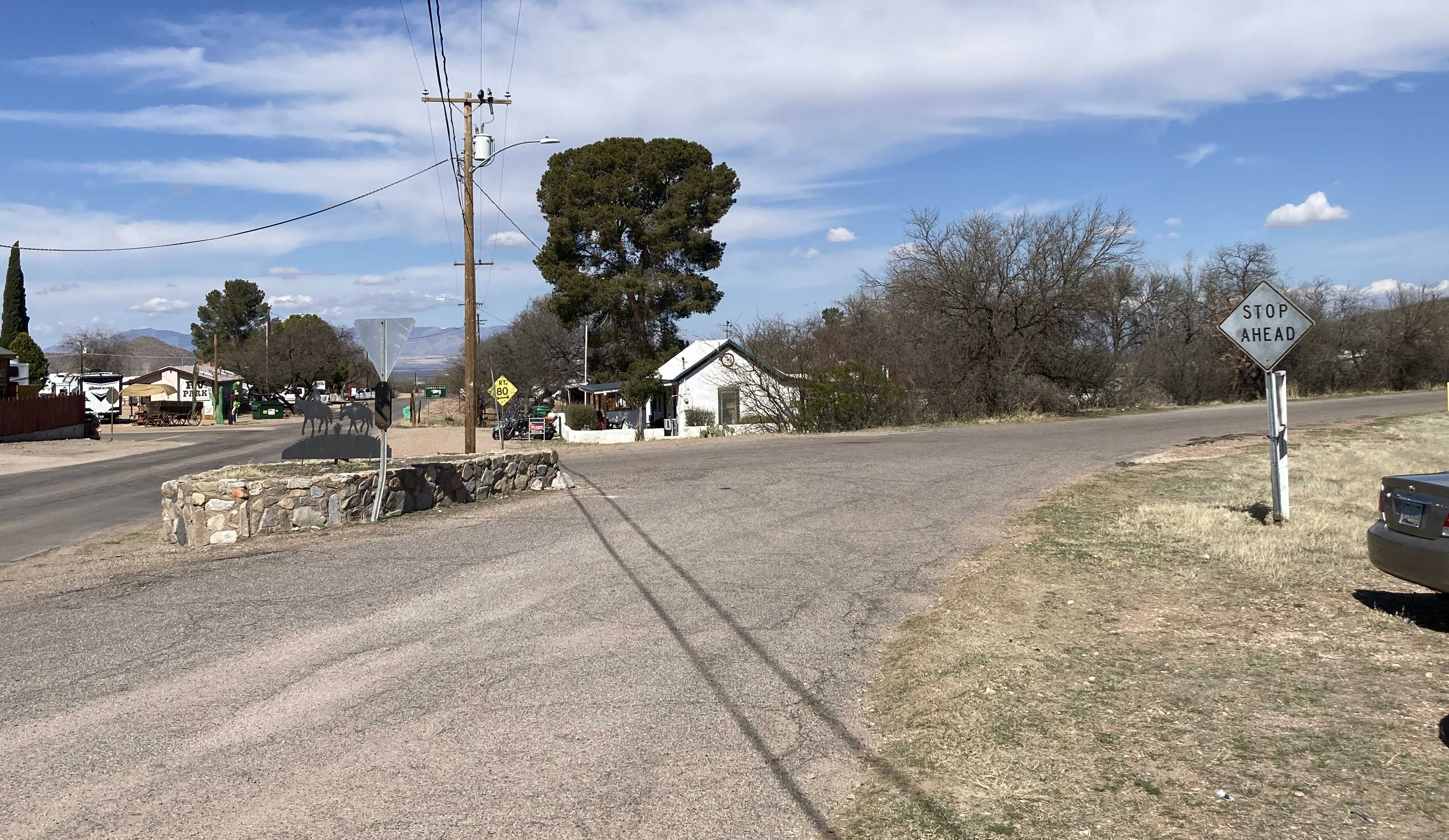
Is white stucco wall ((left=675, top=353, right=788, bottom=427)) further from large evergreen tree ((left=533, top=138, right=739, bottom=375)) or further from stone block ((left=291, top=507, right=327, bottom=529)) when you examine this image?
stone block ((left=291, top=507, right=327, bottom=529))

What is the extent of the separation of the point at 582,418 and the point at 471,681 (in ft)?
143

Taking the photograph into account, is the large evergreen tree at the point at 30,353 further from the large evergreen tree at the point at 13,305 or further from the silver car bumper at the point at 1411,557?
the silver car bumper at the point at 1411,557

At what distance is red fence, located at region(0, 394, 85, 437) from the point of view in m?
37.9

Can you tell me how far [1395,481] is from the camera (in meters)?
7.59

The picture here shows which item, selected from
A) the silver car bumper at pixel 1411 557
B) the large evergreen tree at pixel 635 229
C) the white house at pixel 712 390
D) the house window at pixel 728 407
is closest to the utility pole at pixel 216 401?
the large evergreen tree at pixel 635 229

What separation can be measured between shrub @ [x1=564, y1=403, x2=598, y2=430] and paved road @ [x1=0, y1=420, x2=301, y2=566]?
14199 mm

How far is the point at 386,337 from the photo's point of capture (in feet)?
42.2

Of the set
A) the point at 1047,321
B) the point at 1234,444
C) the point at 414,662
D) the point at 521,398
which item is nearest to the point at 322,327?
the point at 521,398

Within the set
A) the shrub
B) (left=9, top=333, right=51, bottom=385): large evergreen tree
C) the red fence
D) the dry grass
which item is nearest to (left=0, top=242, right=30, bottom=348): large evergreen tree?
(left=9, top=333, right=51, bottom=385): large evergreen tree

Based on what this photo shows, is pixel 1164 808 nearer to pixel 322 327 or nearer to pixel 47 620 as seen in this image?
pixel 47 620

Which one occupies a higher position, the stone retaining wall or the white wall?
the white wall

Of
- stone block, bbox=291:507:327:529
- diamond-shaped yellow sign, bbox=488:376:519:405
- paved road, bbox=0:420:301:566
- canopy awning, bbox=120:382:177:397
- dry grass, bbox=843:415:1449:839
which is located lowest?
dry grass, bbox=843:415:1449:839

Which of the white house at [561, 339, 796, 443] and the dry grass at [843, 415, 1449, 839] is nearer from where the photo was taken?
the dry grass at [843, 415, 1449, 839]

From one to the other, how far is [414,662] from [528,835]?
2823 mm
